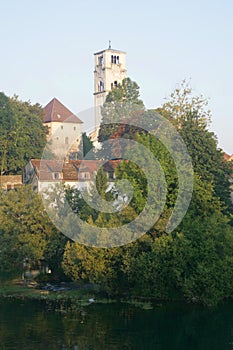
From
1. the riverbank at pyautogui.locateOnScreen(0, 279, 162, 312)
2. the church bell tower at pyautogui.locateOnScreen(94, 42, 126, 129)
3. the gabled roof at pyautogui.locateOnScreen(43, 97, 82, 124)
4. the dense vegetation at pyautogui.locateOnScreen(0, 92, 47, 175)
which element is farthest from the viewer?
the church bell tower at pyautogui.locateOnScreen(94, 42, 126, 129)

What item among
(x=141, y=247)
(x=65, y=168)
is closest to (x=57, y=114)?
(x=65, y=168)

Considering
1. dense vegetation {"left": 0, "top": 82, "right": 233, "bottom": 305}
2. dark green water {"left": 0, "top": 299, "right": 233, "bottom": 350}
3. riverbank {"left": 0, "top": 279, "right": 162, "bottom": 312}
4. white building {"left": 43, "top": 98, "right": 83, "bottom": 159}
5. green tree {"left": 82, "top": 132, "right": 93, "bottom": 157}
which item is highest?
white building {"left": 43, "top": 98, "right": 83, "bottom": 159}

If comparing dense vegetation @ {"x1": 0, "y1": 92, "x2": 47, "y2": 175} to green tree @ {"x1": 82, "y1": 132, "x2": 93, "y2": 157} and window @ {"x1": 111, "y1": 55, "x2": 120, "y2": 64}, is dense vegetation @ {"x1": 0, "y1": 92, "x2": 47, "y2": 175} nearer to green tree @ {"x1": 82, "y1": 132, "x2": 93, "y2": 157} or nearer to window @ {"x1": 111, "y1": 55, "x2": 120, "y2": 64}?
green tree @ {"x1": 82, "y1": 132, "x2": 93, "y2": 157}

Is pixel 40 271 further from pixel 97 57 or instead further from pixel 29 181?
pixel 97 57

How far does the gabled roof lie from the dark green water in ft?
141

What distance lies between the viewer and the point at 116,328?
27.1 meters

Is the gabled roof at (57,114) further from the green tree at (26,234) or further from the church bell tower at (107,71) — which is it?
the green tree at (26,234)

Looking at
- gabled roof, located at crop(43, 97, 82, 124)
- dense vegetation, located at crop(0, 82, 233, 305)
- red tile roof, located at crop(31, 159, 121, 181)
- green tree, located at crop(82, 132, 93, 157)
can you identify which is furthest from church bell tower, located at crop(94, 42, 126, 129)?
dense vegetation, located at crop(0, 82, 233, 305)

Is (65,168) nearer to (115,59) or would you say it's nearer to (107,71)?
(107,71)

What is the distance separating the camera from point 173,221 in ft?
112

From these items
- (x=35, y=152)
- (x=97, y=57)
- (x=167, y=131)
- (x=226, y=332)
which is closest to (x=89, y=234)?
(x=226, y=332)

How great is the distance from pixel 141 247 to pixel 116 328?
7.15 meters

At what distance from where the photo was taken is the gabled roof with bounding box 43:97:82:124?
72.4m

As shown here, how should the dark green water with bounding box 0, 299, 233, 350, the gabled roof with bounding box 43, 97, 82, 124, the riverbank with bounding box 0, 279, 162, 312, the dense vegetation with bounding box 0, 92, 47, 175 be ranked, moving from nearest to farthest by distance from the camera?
the dark green water with bounding box 0, 299, 233, 350 → the riverbank with bounding box 0, 279, 162, 312 → the dense vegetation with bounding box 0, 92, 47, 175 → the gabled roof with bounding box 43, 97, 82, 124
